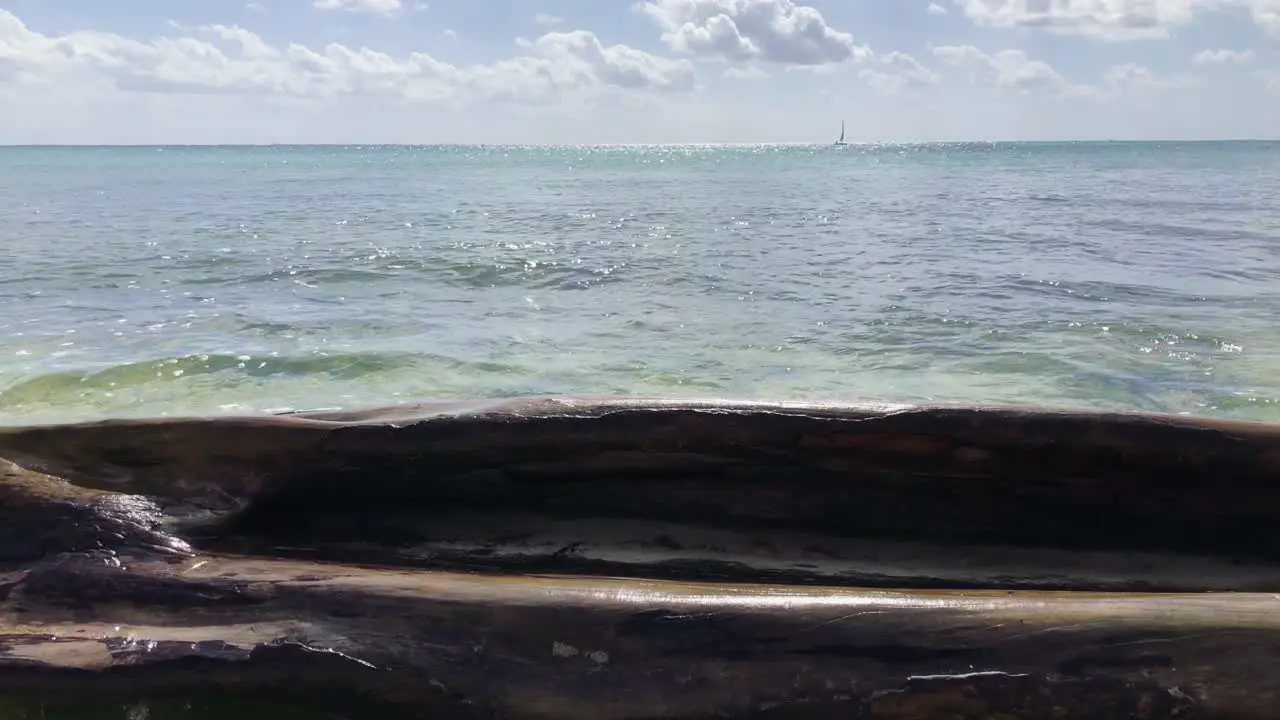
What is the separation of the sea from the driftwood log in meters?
0.32

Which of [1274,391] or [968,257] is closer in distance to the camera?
[1274,391]

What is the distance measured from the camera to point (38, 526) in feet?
7.28

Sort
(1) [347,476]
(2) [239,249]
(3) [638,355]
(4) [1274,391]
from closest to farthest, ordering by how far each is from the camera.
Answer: (1) [347,476], (4) [1274,391], (3) [638,355], (2) [239,249]

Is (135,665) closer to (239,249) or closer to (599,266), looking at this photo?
(599,266)

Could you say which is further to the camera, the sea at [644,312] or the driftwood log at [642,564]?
the sea at [644,312]

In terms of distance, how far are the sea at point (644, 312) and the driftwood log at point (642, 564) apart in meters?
0.32

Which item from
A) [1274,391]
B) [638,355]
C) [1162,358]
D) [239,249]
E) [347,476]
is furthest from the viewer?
[239,249]

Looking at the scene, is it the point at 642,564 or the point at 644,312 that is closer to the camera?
the point at 642,564

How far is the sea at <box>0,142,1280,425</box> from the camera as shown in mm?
6262

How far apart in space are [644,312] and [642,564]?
6.91 meters

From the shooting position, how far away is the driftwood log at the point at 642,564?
168 centimetres

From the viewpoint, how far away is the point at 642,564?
2.31 metres

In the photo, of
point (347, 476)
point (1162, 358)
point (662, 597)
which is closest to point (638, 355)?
point (1162, 358)

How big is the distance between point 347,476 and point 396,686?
2.50 feet
